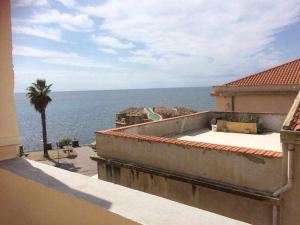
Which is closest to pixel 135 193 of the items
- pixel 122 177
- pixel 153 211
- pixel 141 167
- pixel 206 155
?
pixel 153 211

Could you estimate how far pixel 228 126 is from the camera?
16.7 m

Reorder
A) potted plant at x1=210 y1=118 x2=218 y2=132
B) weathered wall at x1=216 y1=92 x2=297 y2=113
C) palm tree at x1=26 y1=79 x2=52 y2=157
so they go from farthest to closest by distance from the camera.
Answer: palm tree at x1=26 y1=79 x2=52 y2=157 → weathered wall at x1=216 y1=92 x2=297 y2=113 → potted plant at x1=210 y1=118 x2=218 y2=132

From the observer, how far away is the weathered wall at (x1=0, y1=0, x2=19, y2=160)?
10.7 feet

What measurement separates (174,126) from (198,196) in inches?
248

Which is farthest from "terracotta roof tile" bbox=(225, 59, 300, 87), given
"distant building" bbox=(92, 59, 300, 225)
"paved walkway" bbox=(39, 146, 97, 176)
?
"paved walkway" bbox=(39, 146, 97, 176)

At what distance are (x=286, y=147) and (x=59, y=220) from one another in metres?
6.92

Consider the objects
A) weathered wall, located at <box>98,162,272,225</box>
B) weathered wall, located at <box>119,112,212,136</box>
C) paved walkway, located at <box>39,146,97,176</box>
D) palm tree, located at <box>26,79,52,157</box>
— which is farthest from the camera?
palm tree, located at <box>26,79,52,157</box>

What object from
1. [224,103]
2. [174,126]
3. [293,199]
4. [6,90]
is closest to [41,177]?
[6,90]

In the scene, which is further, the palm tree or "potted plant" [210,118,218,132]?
the palm tree

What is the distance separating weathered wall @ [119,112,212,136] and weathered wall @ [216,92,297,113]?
12.4 feet

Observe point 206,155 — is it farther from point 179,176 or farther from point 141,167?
point 141,167

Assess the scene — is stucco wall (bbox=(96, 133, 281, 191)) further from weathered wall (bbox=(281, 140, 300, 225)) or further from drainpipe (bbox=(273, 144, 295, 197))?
weathered wall (bbox=(281, 140, 300, 225))

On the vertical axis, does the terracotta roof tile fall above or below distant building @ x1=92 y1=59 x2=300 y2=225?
above

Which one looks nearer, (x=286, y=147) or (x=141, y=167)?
(x=286, y=147)
